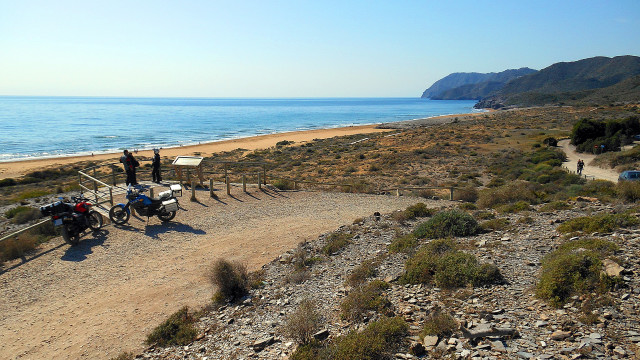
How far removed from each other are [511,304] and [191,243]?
851 centimetres

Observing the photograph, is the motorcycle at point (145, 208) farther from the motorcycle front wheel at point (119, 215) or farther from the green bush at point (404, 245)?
the green bush at point (404, 245)

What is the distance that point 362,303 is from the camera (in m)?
6.71

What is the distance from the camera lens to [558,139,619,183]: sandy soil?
24.1 meters

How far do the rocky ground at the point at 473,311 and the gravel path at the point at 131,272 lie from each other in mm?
1209

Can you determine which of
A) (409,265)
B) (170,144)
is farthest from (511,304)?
(170,144)

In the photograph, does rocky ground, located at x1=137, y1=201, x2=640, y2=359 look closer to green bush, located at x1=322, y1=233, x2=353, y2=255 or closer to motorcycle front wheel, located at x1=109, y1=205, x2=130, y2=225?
green bush, located at x1=322, y1=233, x2=353, y2=255

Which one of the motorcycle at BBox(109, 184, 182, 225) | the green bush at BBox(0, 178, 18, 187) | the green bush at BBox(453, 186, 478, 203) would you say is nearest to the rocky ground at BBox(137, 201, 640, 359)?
the motorcycle at BBox(109, 184, 182, 225)

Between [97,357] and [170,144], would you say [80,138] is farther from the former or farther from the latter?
[97,357]

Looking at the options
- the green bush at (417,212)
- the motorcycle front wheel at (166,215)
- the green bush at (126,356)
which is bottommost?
the green bush at (126,356)

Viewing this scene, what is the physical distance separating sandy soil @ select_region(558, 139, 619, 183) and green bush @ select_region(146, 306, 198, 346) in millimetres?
24547

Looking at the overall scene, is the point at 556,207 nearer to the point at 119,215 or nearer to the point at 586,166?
the point at 119,215

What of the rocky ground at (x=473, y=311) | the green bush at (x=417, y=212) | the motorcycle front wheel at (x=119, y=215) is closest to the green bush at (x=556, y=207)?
the rocky ground at (x=473, y=311)

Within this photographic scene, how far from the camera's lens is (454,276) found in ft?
23.3

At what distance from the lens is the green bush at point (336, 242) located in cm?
1037
